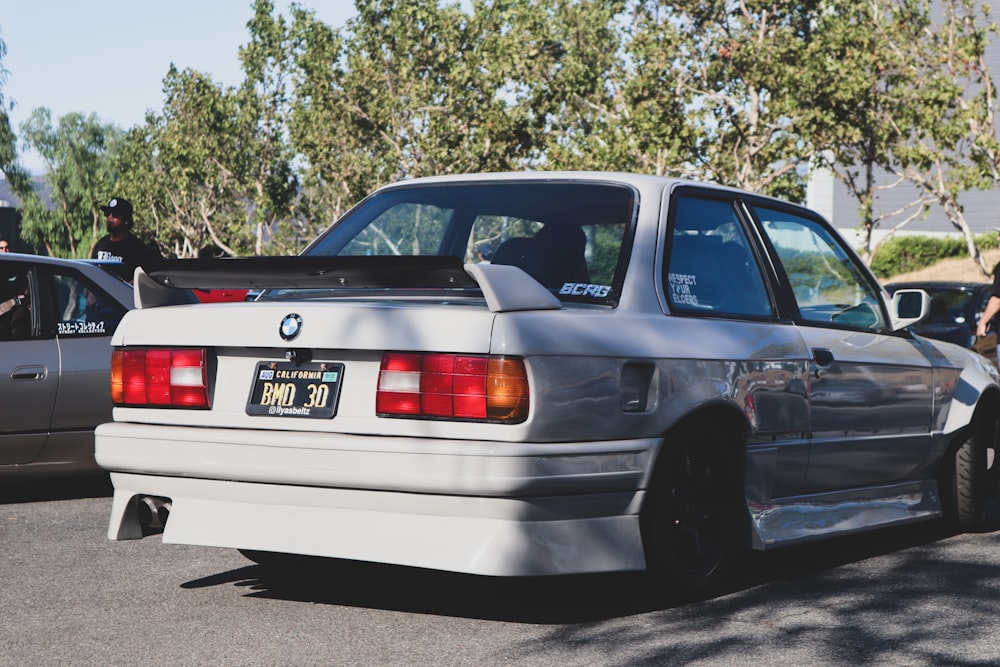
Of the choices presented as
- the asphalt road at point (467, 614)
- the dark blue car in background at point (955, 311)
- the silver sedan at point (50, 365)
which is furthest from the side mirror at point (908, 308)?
the dark blue car in background at point (955, 311)

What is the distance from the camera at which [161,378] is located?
17.1ft

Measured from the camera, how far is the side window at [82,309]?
852 centimetres

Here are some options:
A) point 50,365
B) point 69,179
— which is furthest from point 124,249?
point 69,179

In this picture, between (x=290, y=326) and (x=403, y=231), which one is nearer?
(x=290, y=326)

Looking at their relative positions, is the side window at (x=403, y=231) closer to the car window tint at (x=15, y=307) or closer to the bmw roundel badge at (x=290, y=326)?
the bmw roundel badge at (x=290, y=326)

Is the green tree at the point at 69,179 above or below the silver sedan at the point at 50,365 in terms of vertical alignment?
above

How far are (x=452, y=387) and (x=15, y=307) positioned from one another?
4.66m

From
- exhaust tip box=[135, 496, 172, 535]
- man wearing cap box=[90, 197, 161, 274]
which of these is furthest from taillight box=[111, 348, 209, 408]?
man wearing cap box=[90, 197, 161, 274]

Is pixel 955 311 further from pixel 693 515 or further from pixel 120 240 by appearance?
pixel 693 515

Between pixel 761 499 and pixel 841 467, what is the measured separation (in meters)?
0.71

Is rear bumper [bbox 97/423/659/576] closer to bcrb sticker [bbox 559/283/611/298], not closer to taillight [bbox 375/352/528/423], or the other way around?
taillight [bbox 375/352/528/423]

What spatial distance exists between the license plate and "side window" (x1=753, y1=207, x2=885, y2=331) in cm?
221

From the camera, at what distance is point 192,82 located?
66750 mm

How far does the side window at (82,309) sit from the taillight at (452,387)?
14.3ft
